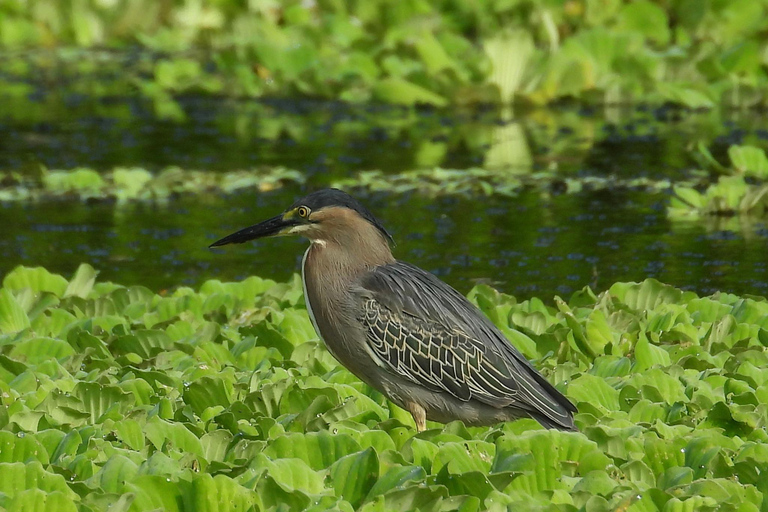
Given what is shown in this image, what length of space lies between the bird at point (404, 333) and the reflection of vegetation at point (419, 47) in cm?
749

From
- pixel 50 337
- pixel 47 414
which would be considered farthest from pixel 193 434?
pixel 50 337

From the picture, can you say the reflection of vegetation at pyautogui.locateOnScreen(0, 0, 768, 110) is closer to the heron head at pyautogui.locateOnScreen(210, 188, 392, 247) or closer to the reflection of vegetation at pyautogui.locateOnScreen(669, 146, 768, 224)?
the reflection of vegetation at pyautogui.locateOnScreen(669, 146, 768, 224)

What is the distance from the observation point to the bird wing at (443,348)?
473cm

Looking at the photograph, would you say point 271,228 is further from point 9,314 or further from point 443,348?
point 9,314

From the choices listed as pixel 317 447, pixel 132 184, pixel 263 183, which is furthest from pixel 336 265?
pixel 132 184

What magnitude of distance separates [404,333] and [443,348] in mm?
151

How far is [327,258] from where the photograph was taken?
4.98 m

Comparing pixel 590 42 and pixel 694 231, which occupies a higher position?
pixel 590 42

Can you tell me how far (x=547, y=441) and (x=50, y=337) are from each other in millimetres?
2672

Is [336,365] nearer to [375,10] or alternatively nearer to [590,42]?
[590,42]

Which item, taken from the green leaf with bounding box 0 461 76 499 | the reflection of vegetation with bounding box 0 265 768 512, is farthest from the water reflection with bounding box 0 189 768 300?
the green leaf with bounding box 0 461 76 499

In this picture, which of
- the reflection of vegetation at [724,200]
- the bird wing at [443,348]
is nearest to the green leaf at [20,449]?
the bird wing at [443,348]

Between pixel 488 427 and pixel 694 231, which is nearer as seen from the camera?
pixel 488 427

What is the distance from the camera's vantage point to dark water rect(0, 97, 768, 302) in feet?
26.5
